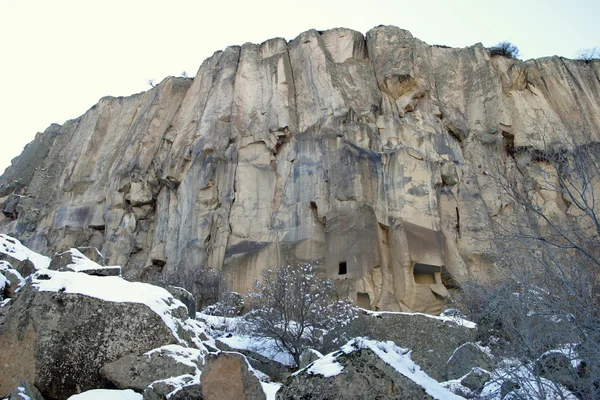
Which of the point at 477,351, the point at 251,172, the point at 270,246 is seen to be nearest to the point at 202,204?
the point at 251,172

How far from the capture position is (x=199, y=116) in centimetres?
3109

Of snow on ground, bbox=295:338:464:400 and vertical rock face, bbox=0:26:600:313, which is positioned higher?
vertical rock face, bbox=0:26:600:313

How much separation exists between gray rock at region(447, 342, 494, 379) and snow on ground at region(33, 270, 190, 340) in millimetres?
5664

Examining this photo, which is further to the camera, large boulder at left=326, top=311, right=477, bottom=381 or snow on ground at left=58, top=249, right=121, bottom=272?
large boulder at left=326, top=311, right=477, bottom=381

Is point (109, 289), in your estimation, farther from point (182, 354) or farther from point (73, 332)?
point (182, 354)

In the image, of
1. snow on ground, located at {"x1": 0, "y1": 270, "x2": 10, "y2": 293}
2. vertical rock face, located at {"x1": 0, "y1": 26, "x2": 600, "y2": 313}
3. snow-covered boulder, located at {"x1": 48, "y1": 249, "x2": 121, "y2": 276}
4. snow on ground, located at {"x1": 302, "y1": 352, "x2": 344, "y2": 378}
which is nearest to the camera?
snow on ground, located at {"x1": 302, "y1": 352, "x2": 344, "y2": 378}

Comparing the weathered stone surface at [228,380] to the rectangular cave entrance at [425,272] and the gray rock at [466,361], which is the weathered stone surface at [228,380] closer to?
the gray rock at [466,361]

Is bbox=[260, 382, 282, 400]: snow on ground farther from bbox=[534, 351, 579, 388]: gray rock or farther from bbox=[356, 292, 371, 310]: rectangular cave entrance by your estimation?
bbox=[356, 292, 371, 310]: rectangular cave entrance

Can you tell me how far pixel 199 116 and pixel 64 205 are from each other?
965 cm

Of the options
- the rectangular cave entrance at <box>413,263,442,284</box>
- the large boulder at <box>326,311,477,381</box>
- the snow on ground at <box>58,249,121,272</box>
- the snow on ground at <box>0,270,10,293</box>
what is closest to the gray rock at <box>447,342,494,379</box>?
the large boulder at <box>326,311,477,381</box>

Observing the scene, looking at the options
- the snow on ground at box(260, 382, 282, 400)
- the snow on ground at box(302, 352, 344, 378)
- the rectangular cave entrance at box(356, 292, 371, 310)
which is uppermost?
the rectangular cave entrance at box(356, 292, 371, 310)

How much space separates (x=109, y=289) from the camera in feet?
32.2

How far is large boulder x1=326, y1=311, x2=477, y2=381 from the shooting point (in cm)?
1488

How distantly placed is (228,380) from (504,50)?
31805 mm
